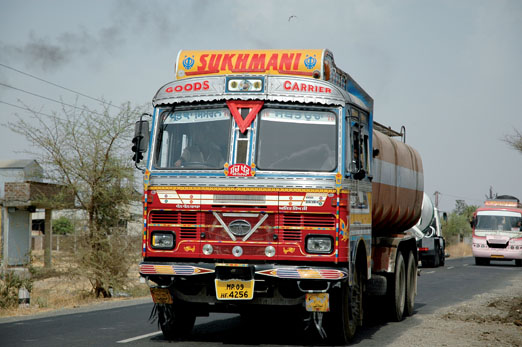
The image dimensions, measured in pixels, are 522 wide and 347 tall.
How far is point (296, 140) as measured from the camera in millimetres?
9336

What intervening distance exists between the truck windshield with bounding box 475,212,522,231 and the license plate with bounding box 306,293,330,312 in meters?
32.9

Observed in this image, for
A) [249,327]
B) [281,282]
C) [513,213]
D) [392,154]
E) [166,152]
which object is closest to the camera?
[281,282]

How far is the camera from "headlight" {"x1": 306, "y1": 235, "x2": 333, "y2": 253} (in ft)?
29.2

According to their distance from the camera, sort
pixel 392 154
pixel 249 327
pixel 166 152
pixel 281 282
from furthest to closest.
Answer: pixel 392 154, pixel 249 327, pixel 166 152, pixel 281 282

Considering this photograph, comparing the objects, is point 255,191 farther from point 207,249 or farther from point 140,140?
point 140,140

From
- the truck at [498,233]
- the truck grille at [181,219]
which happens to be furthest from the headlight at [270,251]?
the truck at [498,233]

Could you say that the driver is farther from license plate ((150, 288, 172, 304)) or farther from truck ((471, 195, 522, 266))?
truck ((471, 195, 522, 266))

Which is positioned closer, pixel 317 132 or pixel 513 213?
pixel 317 132

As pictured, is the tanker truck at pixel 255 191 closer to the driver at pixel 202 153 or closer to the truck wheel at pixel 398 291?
the driver at pixel 202 153

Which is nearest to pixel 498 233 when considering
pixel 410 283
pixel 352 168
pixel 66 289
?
pixel 66 289

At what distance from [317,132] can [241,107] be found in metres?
1.00

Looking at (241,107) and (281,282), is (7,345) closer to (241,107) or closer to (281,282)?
(281,282)

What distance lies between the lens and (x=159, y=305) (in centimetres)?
988

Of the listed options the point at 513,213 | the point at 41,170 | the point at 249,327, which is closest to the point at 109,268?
the point at 41,170
